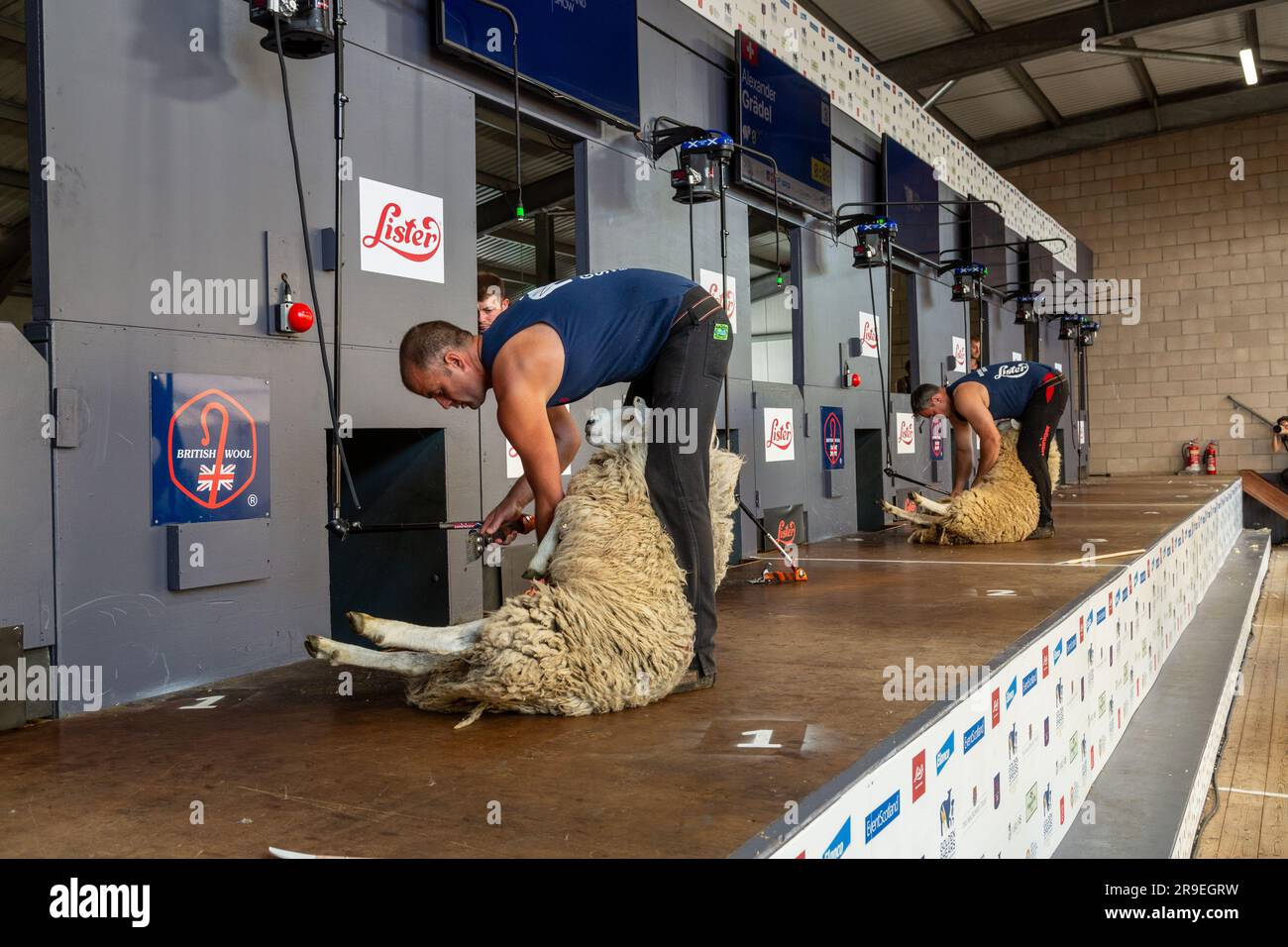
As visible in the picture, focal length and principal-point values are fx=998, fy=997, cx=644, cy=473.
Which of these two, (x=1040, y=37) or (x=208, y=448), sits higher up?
(x=1040, y=37)

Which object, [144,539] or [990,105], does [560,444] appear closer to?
[144,539]

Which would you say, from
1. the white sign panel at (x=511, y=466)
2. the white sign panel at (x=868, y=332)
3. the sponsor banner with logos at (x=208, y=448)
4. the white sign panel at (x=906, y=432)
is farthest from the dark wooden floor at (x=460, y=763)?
the white sign panel at (x=906, y=432)

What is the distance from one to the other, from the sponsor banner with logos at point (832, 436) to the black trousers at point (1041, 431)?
4.28ft

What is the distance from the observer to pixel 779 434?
19.9ft

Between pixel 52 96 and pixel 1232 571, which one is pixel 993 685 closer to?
pixel 52 96

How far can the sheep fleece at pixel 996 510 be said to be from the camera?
5484 millimetres

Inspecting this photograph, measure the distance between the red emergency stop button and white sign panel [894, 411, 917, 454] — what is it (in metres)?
5.79

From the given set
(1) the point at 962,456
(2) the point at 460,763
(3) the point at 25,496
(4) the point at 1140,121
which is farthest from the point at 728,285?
(4) the point at 1140,121

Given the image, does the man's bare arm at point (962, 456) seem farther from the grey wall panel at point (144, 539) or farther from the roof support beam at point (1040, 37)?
the roof support beam at point (1040, 37)

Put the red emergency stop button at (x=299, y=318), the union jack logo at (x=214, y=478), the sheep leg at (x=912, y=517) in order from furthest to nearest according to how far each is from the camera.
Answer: the sheep leg at (x=912, y=517)
the red emergency stop button at (x=299, y=318)
the union jack logo at (x=214, y=478)

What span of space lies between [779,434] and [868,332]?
1.81 m

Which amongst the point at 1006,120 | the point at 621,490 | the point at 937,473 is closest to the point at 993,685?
the point at 621,490

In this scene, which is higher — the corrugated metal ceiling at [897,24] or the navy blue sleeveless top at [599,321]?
the corrugated metal ceiling at [897,24]
